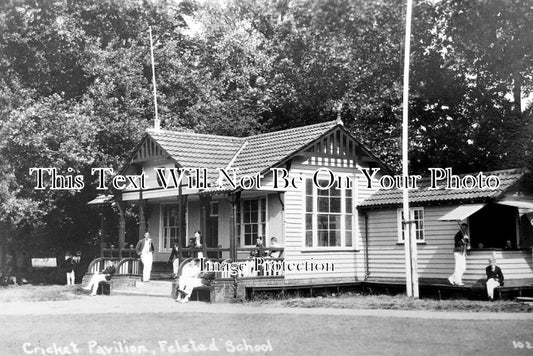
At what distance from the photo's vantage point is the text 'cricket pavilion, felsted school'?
23000mm

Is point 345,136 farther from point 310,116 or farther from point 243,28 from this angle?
point 243,28

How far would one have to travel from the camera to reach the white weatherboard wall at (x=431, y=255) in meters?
22.4

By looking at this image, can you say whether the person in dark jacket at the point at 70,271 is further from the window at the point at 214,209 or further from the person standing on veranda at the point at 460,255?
the person standing on veranda at the point at 460,255

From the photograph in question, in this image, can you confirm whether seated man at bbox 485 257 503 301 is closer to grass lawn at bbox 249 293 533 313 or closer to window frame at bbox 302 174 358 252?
grass lawn at bbox 249 293 533 313

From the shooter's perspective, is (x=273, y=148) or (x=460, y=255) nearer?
(x=460, y=255)

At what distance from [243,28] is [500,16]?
66.9 feet

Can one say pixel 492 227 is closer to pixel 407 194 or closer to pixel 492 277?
pixel 492 277

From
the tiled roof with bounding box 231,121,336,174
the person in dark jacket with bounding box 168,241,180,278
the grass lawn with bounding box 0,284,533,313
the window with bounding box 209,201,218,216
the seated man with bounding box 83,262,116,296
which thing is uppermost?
the tiled roof with bounding box 231,121,336,174

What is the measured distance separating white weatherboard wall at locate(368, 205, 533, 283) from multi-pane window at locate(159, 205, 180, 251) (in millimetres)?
7911

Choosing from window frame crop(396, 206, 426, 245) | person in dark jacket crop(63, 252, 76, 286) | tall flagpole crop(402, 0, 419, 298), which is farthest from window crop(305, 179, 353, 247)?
person in dark jacket crop(63, 252, 76, 286)

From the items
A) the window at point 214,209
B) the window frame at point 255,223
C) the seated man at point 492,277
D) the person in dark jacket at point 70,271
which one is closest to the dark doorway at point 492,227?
the seated man at point 492,277

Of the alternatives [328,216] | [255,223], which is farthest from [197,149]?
[328,216]

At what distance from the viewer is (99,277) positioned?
85.8ft

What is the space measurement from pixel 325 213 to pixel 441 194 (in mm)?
4167
